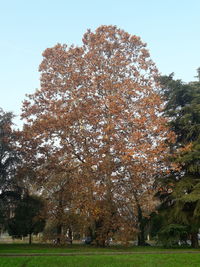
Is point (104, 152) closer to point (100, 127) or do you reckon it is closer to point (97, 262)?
point (100, 127)

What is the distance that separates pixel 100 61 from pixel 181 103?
7.90 meters

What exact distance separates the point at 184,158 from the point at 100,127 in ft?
20.4

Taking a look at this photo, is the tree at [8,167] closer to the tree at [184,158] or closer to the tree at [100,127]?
the tree at [100,127]

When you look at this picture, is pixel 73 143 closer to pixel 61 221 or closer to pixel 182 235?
pixel 61 221

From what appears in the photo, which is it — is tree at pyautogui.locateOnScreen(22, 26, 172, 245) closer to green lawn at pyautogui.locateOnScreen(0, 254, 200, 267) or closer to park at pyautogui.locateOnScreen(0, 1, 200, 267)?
park at pyautogui.locateOnScreen(0, 1, 200, 267)

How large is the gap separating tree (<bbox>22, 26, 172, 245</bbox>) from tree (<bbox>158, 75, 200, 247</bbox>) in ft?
7.67

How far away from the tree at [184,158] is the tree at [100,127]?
92.1 inches

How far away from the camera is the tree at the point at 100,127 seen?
18578 millimetres

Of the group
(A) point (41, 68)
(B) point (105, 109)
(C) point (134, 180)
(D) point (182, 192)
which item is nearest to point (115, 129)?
(B) point (105, 109)

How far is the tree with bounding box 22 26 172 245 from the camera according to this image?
61.0 ft

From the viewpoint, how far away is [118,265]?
39.3ft

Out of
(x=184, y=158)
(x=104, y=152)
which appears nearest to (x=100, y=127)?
(x=104, y=152)

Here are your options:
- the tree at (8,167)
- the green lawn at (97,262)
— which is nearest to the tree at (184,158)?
the green lawn at (97,262)

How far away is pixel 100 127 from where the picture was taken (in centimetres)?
2014
